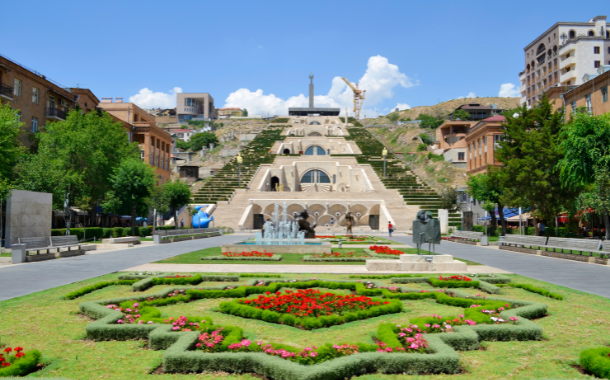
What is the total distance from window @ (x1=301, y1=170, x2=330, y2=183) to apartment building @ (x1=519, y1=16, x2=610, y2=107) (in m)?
29.6

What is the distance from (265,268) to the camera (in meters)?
13.4

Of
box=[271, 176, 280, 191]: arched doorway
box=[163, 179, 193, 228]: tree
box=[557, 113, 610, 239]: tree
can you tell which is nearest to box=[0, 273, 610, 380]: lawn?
box=[557, 113, 610, 239]: tree

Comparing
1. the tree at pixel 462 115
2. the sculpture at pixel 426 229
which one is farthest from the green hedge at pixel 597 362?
the tree at pixel 462 115

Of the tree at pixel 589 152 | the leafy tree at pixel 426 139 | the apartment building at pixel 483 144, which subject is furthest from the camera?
the leafy tree at pixel 426 139

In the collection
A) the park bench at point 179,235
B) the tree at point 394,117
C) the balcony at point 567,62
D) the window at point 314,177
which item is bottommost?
the park bench at point 179,235

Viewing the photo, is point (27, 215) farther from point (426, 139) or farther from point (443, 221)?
point (426, 139)

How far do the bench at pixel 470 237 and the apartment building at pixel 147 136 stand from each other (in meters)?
34.1

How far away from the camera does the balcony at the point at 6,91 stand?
96.0 feet

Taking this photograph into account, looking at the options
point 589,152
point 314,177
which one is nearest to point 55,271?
point 589,152

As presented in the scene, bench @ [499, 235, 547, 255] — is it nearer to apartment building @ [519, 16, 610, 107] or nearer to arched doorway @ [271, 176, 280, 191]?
apartment building @ [519, 16, 610, 107]

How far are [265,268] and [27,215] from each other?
11.4 m

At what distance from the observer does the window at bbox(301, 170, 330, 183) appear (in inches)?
2547

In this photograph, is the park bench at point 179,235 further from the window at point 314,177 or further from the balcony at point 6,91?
the window at point 314,177

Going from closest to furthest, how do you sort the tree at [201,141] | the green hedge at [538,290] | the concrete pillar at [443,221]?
1. the green hedge at [538,290]
2. the concrete pillar at [443,221]
3. the tree at [201,141]
